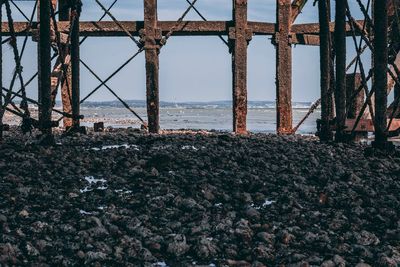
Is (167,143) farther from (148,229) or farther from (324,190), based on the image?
(148,229)

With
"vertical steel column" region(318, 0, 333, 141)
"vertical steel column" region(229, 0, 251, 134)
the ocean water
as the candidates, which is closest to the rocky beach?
"vertical steel column" region(318, 0, 333, 141)

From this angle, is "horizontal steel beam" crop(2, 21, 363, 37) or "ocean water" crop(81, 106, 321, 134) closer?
"horizontal steel beam" crop(2, 21, 363, 37)

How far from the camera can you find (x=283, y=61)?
15344 millimetres

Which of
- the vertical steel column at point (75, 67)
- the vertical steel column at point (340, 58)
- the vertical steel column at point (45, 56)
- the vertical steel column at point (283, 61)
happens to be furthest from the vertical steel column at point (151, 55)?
the vertical steel column at point (340, 58)

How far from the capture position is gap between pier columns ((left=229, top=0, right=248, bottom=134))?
14719 millimetres

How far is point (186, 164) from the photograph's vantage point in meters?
8.20

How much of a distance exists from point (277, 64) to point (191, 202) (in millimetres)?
9980

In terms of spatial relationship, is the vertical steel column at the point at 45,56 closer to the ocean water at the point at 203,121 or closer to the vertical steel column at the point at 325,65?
the vertical steel column at the point at 325,65

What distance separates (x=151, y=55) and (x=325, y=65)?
4362mm

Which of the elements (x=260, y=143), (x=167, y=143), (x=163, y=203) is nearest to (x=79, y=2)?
(x=167, y=143)

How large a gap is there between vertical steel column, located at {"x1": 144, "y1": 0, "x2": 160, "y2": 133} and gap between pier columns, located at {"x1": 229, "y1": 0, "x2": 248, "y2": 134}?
182cm

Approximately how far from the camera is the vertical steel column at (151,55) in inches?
572

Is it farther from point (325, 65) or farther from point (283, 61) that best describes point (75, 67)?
point (283, 61)

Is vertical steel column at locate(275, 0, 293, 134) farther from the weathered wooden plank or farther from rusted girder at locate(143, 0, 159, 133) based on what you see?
the weathered wooden plank
